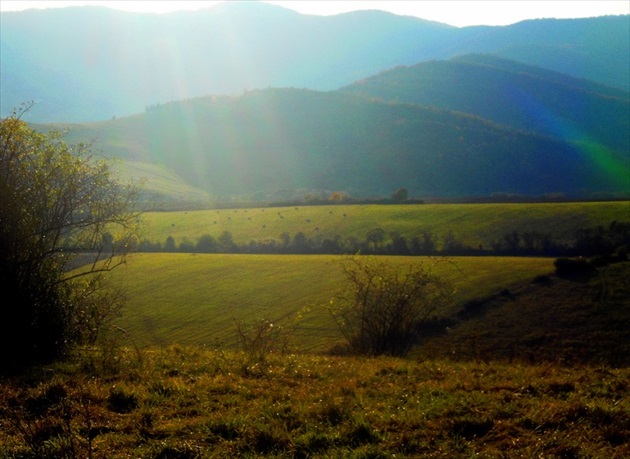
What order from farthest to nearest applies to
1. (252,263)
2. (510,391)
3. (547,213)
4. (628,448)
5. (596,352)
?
(547,213), (252,263), (596,352), (510,391), (628,448)

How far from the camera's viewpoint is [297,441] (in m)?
7.41

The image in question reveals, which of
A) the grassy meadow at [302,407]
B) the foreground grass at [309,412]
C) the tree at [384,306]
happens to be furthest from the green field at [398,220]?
the foreground grass at [309,412]

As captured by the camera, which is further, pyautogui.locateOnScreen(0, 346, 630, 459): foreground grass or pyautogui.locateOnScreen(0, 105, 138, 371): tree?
pyautogui.locateOnScreen(0, 105, 138, 371): tree

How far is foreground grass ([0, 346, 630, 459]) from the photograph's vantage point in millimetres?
7219

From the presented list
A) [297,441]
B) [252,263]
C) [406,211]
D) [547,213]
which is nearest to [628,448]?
[297,441]

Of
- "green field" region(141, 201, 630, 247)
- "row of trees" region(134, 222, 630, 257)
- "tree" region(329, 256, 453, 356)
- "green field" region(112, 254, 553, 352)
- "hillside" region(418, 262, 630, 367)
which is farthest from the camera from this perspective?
"green field" region(141, 201, 630, 247)

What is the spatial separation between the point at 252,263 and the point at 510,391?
6444cm

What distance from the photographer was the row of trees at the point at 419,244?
70.8 meters

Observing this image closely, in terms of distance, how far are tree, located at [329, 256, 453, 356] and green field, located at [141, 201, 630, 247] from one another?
5592 cm

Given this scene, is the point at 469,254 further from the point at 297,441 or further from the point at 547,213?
the point at 297,441

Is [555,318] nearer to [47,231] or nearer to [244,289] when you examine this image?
[244,289]

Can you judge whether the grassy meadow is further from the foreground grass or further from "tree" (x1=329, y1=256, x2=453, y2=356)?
"tree" (x1=329, y1=256, x2=453, y2=356)

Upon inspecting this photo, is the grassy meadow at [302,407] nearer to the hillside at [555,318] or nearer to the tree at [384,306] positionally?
the tree at [384,306]

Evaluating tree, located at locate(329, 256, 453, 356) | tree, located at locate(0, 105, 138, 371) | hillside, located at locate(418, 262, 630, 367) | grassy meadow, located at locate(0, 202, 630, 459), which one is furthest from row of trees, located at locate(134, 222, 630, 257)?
grassy meadow, located at locate(0, 202, 630, 459)
